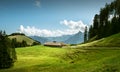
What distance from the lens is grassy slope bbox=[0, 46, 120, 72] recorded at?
40684 mm

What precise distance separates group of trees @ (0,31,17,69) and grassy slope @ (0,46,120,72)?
9.33 feet

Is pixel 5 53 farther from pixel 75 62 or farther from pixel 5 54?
pixel 75 62

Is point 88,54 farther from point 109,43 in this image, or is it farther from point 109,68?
point 109,68

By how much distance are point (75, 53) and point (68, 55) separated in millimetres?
4016

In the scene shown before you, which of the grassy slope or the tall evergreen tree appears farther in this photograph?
the tall evergreen tree

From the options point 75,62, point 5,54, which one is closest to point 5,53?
point 5,54

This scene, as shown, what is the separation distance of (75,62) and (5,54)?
34.5 meters

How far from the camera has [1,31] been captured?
109125 millimetres

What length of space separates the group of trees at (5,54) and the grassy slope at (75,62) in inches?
112

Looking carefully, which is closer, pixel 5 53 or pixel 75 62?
pixel 75 62

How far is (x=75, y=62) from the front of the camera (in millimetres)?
79562

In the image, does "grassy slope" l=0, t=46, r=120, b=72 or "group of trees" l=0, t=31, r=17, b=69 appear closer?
"grassy slope" l=0, t=46, r=120, b=72

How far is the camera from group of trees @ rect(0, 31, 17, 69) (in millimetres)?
93500

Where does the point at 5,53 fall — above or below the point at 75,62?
above
